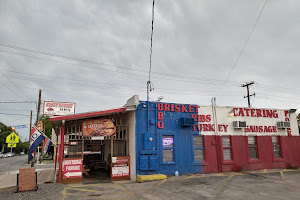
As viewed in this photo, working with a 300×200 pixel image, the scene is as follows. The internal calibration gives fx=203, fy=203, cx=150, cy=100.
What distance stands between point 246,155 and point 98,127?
34.4 ft

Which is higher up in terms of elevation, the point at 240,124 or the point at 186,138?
the point at 240,124

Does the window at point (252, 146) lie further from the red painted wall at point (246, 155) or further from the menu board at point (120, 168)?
the menu board at point (120, 168)

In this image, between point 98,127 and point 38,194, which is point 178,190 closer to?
point 98,127

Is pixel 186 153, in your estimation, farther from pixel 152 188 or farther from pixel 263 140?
pixel 263 140

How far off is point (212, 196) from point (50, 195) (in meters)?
6.71

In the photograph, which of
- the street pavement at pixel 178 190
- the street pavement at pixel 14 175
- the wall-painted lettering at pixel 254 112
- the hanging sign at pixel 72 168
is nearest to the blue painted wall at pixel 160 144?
the street pavement at pixel 178 190

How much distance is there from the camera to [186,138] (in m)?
13.2

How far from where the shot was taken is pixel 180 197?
8.00 m

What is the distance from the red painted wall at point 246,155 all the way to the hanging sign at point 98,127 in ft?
21.1

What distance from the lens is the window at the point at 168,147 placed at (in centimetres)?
1267

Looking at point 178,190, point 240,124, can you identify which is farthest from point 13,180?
point 240,124

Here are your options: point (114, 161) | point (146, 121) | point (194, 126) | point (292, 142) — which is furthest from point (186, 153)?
point (292, 142)

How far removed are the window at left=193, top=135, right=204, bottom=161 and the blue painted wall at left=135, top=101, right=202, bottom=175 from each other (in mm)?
342

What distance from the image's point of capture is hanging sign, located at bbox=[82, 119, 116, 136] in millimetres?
12023
